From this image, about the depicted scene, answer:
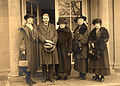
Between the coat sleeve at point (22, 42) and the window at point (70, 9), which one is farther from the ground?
the window at point (70, 9)

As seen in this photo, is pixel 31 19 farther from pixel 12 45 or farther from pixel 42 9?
pixel 42 9

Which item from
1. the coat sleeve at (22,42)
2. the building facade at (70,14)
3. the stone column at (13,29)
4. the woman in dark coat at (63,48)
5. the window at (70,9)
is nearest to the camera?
the coat sleeve at (22,42)

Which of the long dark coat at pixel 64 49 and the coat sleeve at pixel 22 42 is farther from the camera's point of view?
the long dark coat at pixel 64 49

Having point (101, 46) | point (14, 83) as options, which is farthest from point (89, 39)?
point (14, 83)

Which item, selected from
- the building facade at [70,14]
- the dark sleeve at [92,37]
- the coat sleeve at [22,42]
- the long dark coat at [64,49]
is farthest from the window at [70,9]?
the coat sleeve at [22,42]

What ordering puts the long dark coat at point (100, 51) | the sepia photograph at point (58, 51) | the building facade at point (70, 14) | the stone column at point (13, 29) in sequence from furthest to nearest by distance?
the building facade at point (70, 14) → the stone column at point (13, 29) → the long dark coat at point (100, 51) → the sepia photograph at point (58, 51)

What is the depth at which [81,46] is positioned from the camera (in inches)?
235

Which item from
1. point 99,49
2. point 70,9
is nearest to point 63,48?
point 99,49

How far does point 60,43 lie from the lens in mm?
5887

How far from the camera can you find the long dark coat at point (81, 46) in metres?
5.94

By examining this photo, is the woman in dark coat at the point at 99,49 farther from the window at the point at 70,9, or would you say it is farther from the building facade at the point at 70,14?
the window at the point at 70,9

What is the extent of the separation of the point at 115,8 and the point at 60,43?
10.8 feet

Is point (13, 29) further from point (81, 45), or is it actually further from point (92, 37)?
point (92, 37)

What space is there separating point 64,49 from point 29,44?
3.52ft
